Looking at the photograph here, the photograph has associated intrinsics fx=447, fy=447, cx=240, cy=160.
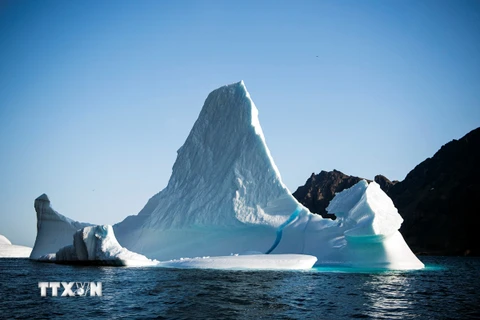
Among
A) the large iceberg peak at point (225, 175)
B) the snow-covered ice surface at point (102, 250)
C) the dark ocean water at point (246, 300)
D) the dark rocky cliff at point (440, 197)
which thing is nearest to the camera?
the dark ocean water at point (246, 300)

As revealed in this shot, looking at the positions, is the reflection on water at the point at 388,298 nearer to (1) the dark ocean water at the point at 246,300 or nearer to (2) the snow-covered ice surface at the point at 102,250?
(1) the dark ocean water at the point at 246,300

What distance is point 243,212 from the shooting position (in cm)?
2353

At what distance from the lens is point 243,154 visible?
83.9 ft

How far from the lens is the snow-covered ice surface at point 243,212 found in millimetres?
20438

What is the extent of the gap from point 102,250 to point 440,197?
55.9m

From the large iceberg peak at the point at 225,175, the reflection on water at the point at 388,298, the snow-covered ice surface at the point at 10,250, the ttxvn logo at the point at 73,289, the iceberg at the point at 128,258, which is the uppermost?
the large iceberg peak at the point at 225,175

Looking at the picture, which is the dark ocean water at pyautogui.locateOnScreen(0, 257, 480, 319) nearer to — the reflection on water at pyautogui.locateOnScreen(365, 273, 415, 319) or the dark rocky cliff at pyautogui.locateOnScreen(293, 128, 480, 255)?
the reflection on water at pyautogui.locateOnScreen(365, 273, 415, 319)

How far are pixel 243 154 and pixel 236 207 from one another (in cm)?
344

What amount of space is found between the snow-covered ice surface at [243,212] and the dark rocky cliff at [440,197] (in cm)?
4467

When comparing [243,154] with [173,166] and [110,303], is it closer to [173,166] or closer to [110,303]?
[173,166]

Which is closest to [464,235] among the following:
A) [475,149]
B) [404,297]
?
[475,149]

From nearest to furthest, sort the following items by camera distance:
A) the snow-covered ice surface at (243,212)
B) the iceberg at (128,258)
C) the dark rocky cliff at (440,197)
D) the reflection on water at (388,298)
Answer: the reflection on water at (388,298) → the iceberg at (128,258) → the snow-covered ice surface at (243,212) → the dark rocky cliff at (440,197)

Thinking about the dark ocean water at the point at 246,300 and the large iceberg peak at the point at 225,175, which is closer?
the dark ocean water at the point at 246,300

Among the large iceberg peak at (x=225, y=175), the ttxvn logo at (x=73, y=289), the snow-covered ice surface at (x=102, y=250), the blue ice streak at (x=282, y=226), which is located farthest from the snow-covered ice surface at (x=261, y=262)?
the ttxvn logo at (x=73, y=289)
